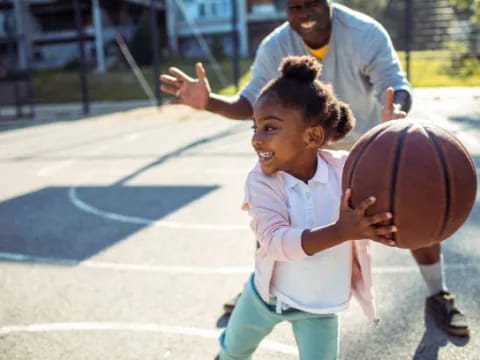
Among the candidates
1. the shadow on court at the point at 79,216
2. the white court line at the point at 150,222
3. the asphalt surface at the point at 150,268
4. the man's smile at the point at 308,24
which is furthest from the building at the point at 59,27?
the man's smile at the point at 308,24

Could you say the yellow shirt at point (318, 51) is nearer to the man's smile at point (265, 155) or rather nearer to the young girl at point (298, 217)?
the young girl at point (298, 217)

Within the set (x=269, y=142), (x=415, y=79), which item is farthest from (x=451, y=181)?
(x=415, y=79)

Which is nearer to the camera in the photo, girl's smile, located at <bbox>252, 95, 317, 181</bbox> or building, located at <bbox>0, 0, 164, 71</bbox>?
girl's smile, located at <bbox>252, 95, 317, 181</bbox>

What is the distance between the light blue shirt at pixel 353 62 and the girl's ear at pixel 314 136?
3.32ft

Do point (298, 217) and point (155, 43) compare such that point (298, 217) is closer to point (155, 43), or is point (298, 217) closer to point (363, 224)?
point (363, 224)

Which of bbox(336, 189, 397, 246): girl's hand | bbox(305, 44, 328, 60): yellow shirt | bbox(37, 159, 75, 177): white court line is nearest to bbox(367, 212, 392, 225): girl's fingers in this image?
bbox(336, 189, 397, 246): girl's hand

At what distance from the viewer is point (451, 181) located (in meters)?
1.82

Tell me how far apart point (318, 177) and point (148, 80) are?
22.8 meters

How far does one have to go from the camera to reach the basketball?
5.82 feet

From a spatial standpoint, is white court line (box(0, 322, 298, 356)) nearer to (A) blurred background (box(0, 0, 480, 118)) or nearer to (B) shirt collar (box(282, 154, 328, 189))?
(B) shirt collar (box(282, 154, 328, 189))

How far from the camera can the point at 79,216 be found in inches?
234

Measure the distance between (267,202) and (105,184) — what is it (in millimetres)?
5850

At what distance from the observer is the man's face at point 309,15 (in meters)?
2.80

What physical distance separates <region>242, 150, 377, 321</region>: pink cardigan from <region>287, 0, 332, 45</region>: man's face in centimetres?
88
